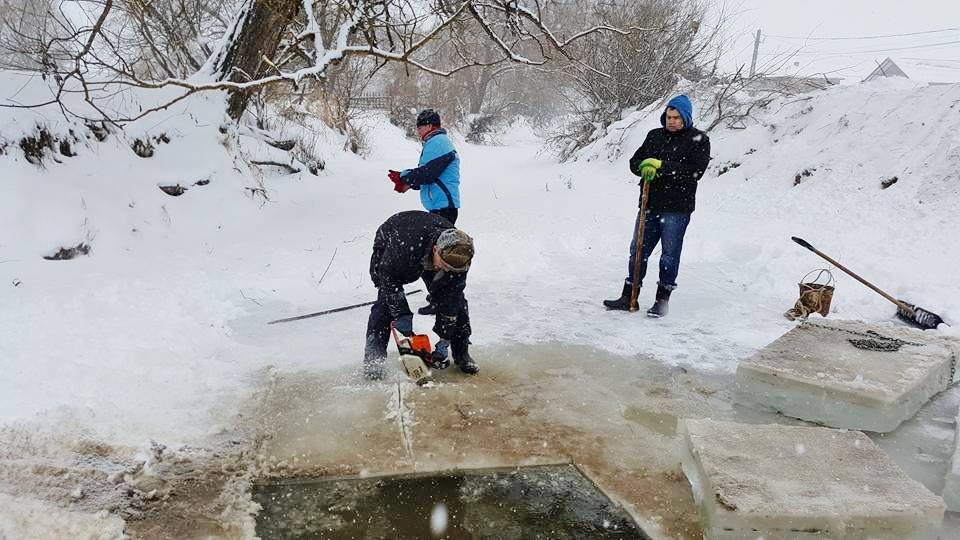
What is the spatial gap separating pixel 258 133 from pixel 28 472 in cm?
703

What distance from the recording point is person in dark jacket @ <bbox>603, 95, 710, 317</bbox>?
4.76 meters

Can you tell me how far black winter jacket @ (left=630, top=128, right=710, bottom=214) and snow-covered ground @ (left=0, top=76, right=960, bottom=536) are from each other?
38.3 inches

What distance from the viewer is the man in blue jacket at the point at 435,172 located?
4.60 meters

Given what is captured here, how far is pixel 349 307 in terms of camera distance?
15.6 ft

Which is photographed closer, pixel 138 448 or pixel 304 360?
pixel 138 448

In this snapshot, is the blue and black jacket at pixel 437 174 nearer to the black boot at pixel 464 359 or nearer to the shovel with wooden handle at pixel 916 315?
the black boot at pixel 464 359

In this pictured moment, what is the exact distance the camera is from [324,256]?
250 inches

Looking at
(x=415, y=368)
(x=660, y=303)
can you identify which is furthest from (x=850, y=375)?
(x=415, y=368)

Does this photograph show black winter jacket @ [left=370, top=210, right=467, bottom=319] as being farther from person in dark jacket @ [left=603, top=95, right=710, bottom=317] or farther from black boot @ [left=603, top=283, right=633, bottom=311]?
person in dark jacket @ [left=603, top=95, right=710, bottom=317]

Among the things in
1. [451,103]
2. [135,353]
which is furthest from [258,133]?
[451,103]

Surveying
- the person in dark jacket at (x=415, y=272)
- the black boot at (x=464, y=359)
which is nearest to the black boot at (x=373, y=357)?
the person in dark jacket at (x=415, y=272)

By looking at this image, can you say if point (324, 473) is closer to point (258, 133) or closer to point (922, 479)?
point (922, 479)

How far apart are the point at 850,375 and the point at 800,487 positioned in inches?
51.3

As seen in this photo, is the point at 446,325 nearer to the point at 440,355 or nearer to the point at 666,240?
the point at 440,355
